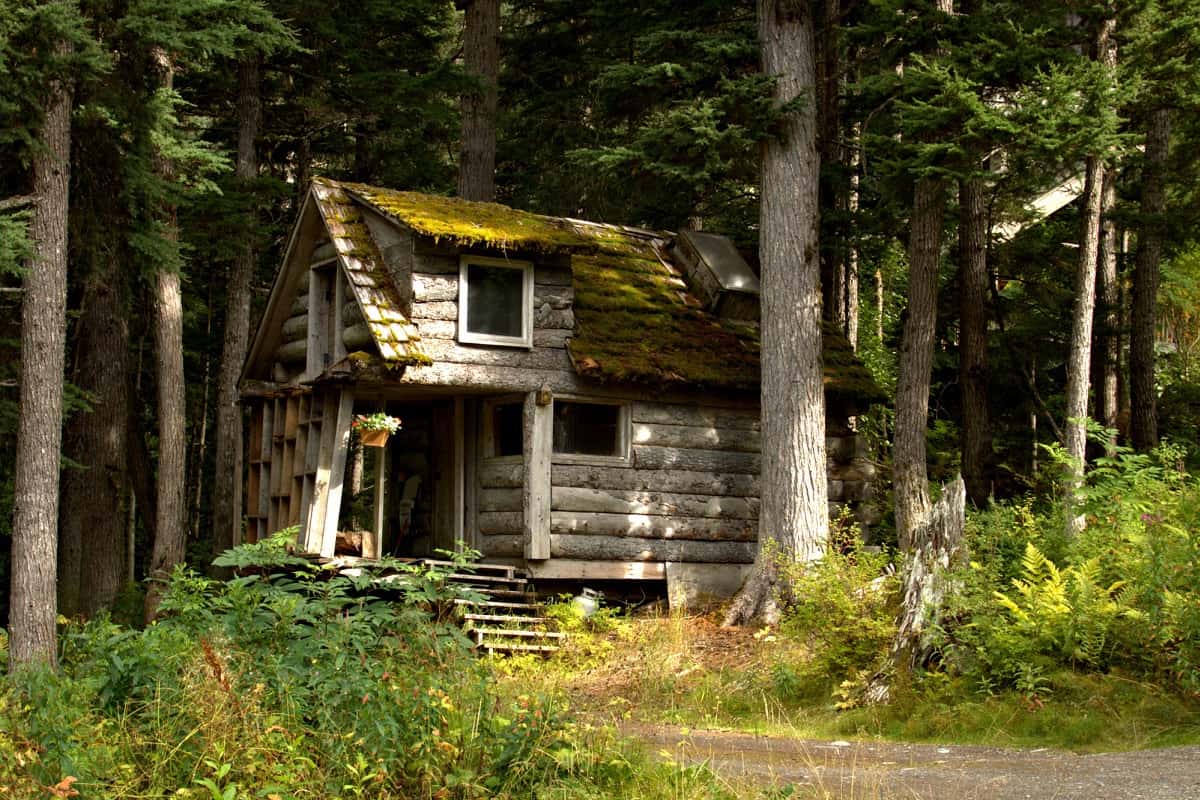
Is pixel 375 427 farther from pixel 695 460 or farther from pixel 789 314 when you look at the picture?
pixel 789 314

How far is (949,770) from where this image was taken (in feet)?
27.1

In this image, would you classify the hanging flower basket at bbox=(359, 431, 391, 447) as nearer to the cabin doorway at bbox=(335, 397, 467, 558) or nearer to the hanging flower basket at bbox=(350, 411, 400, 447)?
the hanging flower basket at bbox=(350, 411, 400, 447)

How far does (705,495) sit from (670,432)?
102cm

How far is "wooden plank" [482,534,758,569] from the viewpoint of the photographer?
16.9m

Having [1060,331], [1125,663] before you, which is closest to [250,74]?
[1060,331]

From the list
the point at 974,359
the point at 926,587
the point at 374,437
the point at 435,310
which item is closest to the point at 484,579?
the point at 374,437

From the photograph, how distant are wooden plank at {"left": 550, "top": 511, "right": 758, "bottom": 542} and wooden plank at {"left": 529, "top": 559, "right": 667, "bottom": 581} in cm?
38

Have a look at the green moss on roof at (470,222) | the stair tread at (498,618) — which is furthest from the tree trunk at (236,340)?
the stair tread at (498,618)

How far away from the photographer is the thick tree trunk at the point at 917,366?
16.6 m

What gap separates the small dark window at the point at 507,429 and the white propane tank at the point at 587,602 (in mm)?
2096

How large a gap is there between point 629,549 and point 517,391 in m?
2.57

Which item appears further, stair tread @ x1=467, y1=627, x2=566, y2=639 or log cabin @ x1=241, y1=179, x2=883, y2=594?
log cabin @ x1=241, y1=179, x2=883, y2=594


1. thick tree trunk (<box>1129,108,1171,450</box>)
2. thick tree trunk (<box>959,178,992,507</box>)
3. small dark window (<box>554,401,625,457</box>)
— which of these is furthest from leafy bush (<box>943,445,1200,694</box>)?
thick tree trunk (<box>1129,108,1171,450</box>)

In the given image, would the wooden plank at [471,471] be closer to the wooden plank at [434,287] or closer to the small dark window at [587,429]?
the small dark window at [587,429]
